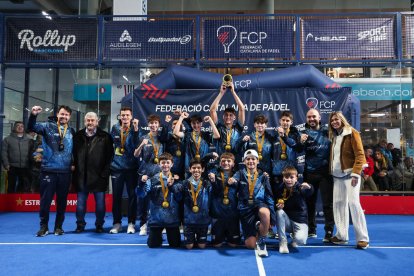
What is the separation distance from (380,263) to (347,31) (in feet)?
16.4

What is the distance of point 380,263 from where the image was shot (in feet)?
12.4

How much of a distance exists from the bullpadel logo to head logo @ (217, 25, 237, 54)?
295 centimetres

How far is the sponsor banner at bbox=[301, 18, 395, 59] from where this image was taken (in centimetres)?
732

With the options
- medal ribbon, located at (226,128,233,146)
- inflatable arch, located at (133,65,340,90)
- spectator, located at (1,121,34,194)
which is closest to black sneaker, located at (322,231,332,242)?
medal ribbon, located at (226,128,233,146)

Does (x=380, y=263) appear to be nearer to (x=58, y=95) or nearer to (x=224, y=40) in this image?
(x=224, y=40)

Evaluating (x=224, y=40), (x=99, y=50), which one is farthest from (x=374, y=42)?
(x=99, y=50)

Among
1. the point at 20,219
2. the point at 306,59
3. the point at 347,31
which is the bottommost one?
the point at 20,219

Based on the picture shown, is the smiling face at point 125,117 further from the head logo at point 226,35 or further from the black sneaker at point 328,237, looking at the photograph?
the black sneaker at point 328,237

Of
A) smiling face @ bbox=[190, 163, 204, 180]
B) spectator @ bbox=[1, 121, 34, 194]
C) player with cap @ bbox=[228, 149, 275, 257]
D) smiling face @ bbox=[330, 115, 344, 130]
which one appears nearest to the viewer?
player with cap @ bbox=[228, 149, 275, 257]

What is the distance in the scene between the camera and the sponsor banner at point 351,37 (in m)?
7.32

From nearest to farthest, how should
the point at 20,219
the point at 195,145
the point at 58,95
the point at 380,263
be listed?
the point at 380,263 < the point at 195,145 < the point at 20,219 < the point at 58,95

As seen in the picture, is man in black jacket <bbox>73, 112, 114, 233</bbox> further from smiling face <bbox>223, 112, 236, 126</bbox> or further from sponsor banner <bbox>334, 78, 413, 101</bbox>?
sponsor banner <bbox>334, 78, 413, 101</bbox>

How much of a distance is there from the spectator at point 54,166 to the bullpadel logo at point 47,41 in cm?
283

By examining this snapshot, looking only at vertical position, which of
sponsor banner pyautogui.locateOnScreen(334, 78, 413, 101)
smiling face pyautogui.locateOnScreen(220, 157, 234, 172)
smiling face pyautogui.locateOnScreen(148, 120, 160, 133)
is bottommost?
smiling face pyautogui.locateOnScreen(220, 157, 234, 172)
